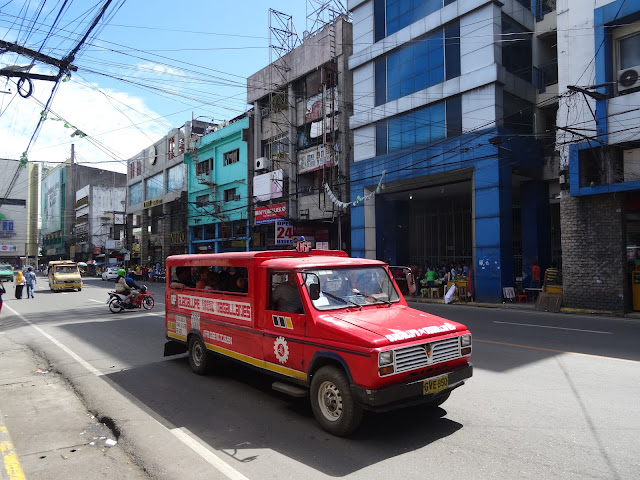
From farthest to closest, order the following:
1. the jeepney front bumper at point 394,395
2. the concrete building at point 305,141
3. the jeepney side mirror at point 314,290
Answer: the concrete building at point 305,141, the jeepney side mirror at point 314,290, the jeepney front bumper at point 394,395

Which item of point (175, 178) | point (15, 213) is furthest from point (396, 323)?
point (15, 213)

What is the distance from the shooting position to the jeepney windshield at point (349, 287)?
5.32m

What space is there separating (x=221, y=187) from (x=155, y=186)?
45.6 ft

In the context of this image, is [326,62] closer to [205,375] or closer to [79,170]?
[205,375]

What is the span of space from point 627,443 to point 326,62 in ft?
88.3

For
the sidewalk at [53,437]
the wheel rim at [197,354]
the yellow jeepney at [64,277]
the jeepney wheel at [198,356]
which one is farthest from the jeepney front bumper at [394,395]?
the yellow jeepney at [64,277]

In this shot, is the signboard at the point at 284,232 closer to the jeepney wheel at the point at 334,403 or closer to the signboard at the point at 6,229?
the jeepney wheel at the point at 334,403

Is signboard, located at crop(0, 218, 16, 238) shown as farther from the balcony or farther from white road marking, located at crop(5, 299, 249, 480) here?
white road marking, located at crop(5, 299, 249, 480)

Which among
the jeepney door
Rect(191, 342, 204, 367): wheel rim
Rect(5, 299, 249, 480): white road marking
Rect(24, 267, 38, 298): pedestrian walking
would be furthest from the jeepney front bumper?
Rect(24, 267, 38, 298): pedestrian walking

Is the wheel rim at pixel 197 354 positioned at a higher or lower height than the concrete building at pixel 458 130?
lower

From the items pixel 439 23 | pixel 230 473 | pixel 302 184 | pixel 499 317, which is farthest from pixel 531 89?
pixel 230 473

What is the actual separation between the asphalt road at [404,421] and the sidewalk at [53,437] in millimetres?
195

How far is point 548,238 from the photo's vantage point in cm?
2211

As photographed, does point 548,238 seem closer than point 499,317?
No
